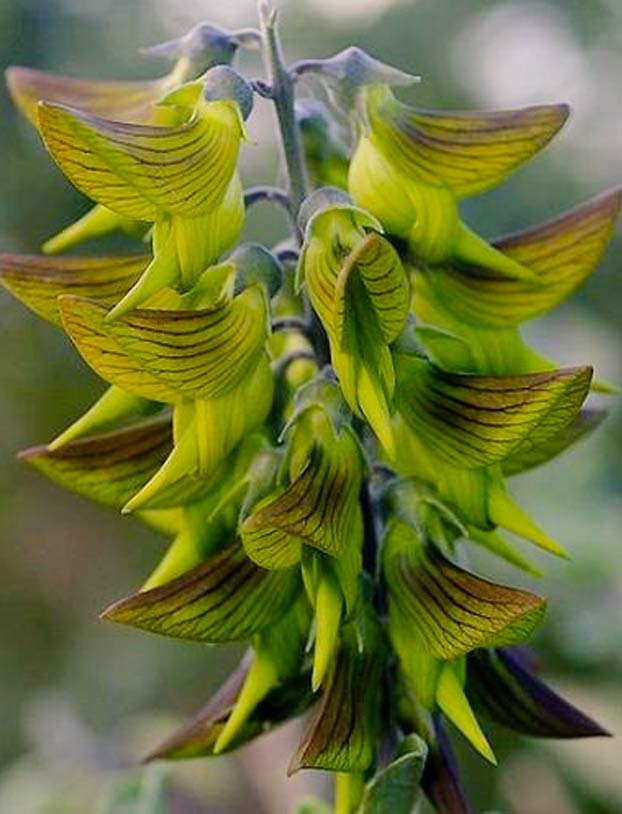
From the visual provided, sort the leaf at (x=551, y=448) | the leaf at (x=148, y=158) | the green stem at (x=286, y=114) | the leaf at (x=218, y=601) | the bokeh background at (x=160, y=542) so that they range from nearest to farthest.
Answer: the leaf at (x=148, y=158)
the leaf at (x=218, y=601)
the green stem at (x=286, y=114)
the leaf at (x=551, y=448)
the bokeh background at (x=160, y=542)

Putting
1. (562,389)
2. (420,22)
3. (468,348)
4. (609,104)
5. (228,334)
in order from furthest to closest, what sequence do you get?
1. (420,22)
2. (609,104)
3. (468,348)
4. (228,334)
5. (562,389)

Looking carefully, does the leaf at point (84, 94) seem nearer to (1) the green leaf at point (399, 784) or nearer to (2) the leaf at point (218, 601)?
(2) the leaf at point (218, 601)

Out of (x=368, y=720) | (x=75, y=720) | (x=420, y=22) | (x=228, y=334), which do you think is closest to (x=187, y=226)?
(x=228, y=334)

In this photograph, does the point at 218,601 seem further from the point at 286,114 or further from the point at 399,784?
the point at 286,114

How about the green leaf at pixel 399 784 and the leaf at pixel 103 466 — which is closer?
the green leaf at pixel 399 784

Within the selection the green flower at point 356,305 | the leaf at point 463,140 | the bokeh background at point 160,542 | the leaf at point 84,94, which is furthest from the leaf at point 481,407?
the bokeh background at point 160,542

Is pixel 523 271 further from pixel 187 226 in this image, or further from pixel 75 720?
pixel 75 720

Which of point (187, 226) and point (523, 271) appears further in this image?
point (523, 271)

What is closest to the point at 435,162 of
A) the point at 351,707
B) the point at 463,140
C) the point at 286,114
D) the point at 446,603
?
the point at 463,140

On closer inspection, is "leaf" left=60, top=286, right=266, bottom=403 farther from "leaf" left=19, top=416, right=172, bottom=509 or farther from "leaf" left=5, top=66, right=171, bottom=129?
"leaf" left=5, top=66, right=171, bottom=129
